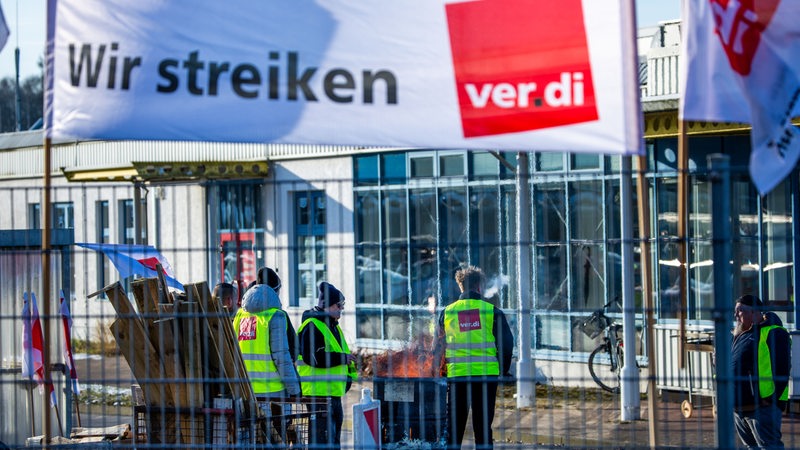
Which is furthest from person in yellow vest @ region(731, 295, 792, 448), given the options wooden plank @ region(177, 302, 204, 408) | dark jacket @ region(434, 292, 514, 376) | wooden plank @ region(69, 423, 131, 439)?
wooden plank @ region(69, 423, 131, 439)

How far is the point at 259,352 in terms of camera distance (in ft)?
30.7

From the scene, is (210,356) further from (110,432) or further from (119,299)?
(110,432)

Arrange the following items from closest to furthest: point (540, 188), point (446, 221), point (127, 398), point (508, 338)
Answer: point (446, 221)
point (508, 338)
point (127, 398)
point (540, 188)

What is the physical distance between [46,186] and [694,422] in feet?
26.8

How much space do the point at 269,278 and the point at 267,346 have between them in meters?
0.65

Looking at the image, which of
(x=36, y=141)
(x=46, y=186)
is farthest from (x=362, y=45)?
(x=36, y=141)

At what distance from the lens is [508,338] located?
9273 mm

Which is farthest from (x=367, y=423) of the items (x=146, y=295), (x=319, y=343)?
(x=146, y=295)

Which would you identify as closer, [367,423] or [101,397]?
[367,423]

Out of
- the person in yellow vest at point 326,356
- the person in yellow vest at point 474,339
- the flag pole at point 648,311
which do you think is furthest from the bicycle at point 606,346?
the flag pole at point 648,311

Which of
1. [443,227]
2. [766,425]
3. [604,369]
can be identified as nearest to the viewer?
[443,227]

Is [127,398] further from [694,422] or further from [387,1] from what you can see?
[387,1]

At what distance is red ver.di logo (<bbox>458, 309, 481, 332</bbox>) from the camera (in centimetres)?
924

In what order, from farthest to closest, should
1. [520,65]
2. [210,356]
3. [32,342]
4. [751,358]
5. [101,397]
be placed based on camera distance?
[101,397] → [32,342] → [751,358] → [210,356] → [520,65]
